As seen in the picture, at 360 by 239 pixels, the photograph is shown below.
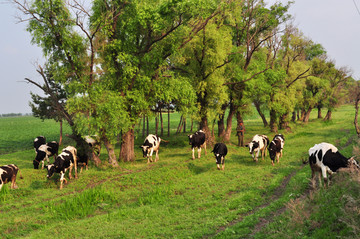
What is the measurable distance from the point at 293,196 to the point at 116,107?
40.9 feet

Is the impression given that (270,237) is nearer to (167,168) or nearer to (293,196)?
(293,196)

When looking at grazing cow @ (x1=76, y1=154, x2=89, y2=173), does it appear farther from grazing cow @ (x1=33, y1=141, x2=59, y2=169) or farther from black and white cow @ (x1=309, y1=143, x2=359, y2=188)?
black and white cow @ (x1=309, y1=143, x2=359, y2=188)

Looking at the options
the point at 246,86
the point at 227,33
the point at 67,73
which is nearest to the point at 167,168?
the point at 67,73

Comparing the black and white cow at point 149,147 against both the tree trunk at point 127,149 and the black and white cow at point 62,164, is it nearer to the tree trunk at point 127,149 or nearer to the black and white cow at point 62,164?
the tree trunk at point 127,149

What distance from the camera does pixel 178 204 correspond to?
473 inches

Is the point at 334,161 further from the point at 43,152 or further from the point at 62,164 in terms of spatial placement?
the point at 43,152

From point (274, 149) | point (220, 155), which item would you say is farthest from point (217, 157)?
point (274, 149)

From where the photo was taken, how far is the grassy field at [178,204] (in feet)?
26.3

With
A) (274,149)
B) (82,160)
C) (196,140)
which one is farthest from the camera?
(196,140)

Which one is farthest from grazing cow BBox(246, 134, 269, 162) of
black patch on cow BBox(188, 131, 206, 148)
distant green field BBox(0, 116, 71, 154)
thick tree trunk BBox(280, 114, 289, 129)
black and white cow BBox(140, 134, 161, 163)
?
distant green field BBox(0, 116, 71, 154)

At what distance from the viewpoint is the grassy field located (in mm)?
8016

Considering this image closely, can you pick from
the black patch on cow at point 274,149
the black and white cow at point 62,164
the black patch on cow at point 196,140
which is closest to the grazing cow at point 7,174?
the black and white cow at point 62,164

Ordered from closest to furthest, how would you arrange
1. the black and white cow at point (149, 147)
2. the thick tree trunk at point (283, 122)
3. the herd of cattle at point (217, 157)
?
the herd of cattle at point (217, 157) → the black and white cow at point (149, 147) → the thick tree trunk at point (283, 122)

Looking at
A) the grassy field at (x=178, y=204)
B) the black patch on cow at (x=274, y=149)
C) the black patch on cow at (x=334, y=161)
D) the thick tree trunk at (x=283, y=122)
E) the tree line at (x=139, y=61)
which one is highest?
the tree line at (x=139, y=61)
